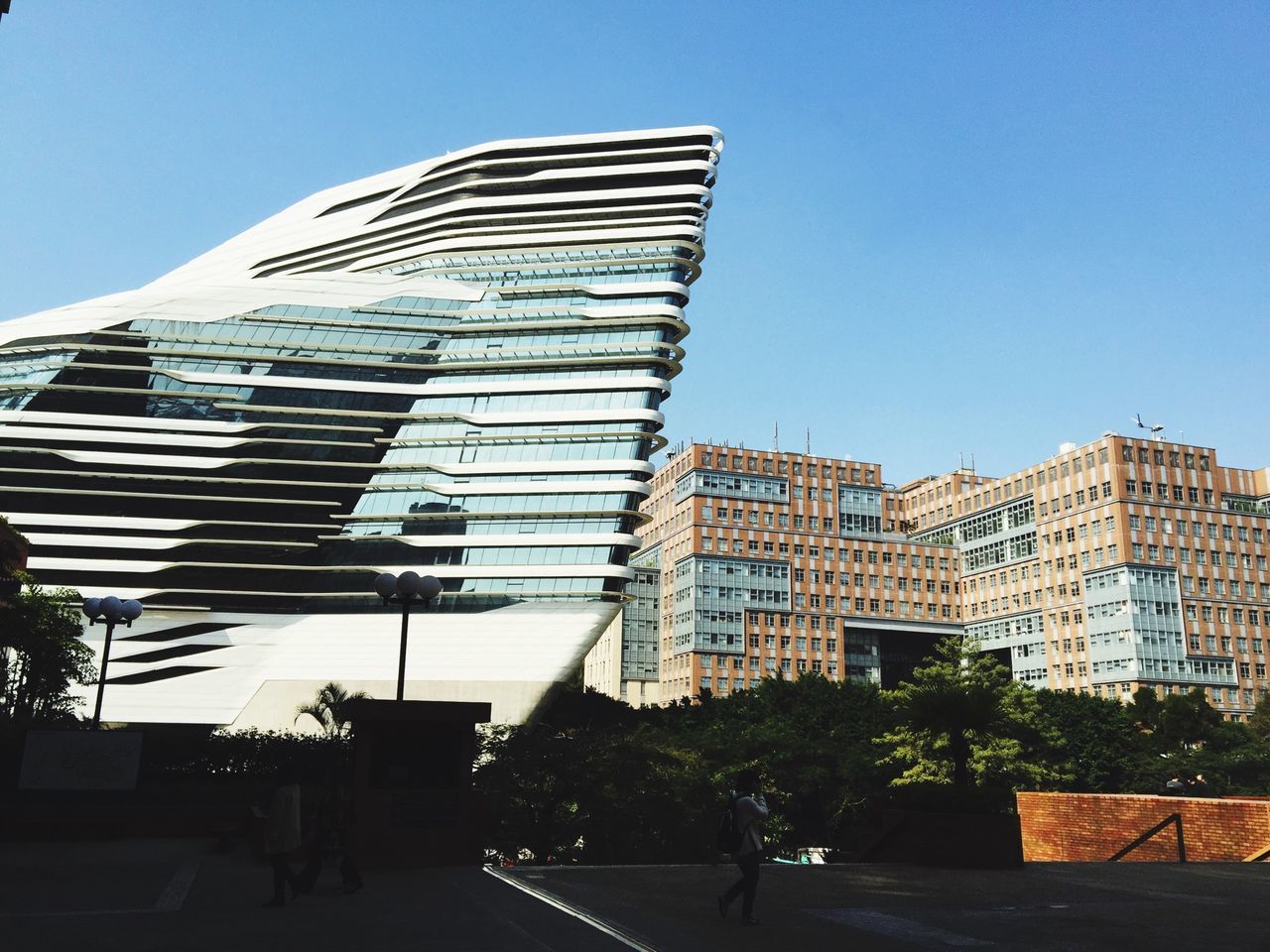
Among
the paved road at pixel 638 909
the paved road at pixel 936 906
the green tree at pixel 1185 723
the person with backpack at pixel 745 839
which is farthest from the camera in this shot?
the green tree at pixel 1185 723

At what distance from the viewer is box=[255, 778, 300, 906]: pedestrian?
42.9 ft

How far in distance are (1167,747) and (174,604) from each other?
74981 millimetres

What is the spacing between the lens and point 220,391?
3656 inches

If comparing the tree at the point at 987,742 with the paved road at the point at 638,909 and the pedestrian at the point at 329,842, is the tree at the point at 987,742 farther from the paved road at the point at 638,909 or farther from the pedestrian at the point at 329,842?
the pedestrian at the point at 329,842

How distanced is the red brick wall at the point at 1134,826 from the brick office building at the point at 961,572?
301ft

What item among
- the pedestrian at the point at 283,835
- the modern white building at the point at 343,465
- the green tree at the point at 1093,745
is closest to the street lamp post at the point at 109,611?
the pedestrian at the point at 283,835

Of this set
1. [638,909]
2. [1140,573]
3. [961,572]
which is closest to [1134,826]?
[638,909]

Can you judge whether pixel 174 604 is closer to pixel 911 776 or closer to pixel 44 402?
pixel 44 402

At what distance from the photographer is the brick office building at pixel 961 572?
114m

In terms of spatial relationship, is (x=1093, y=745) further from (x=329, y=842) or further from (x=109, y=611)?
(x=329, y=842)

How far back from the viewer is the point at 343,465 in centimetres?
9069

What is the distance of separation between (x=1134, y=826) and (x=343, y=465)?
2979 inches

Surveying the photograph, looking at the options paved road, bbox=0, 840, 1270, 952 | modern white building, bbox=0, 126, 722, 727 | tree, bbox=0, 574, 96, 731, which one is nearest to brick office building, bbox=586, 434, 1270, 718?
modern white building, bbox=0, 126, 722, 727

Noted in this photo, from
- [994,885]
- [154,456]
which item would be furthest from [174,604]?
[994,885]
